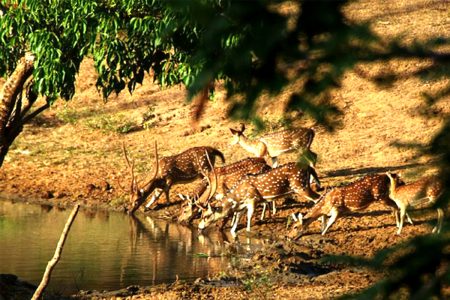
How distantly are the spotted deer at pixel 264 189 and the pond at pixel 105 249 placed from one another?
0.47 metres

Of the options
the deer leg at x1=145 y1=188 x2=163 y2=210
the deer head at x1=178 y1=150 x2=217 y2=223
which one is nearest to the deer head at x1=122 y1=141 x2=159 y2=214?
the deer leg at x1=145 y1=188 x2=163 y2=210

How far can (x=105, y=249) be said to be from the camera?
15.6 metres

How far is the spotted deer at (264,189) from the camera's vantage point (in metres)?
16.2

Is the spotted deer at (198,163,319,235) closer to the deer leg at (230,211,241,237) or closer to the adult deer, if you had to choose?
the deer leg at (230,211,241,237)

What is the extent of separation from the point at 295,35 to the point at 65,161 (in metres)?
18.0

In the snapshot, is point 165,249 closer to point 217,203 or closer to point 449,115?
point 217,203

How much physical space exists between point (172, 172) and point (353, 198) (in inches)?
177

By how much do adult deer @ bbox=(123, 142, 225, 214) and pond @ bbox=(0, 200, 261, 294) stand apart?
395 millimetres

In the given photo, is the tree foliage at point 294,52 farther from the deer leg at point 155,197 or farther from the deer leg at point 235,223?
the deer leg at point 155,197

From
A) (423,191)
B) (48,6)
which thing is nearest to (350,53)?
(423,191)

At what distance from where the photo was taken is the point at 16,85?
14828mm

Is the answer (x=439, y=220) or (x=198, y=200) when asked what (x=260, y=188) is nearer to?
(x=198, y=200)

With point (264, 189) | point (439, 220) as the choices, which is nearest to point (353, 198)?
point (264, 189)

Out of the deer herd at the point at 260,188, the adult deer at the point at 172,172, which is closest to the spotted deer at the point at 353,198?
the deer herd at the point at 260,188
